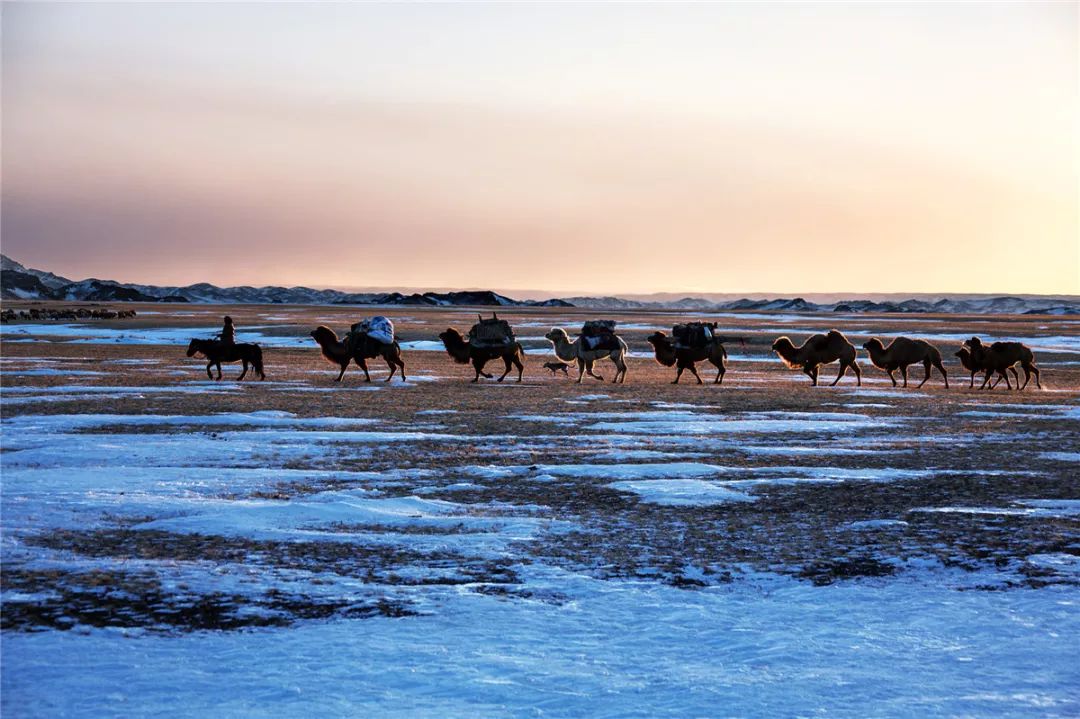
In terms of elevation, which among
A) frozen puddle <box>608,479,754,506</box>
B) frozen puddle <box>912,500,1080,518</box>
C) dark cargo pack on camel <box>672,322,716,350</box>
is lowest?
frozen puddle <box>608,479,754,506</box>

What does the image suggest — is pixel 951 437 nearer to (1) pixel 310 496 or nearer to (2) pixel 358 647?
(1) pixel 310 496

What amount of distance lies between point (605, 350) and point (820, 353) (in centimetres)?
580

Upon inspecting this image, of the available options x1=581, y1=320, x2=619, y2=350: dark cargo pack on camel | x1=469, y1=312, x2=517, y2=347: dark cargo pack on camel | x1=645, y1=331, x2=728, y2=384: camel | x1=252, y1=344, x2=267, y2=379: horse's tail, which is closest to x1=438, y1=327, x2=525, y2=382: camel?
x1=469, y1=312, x2=517, y2=347: dark cargo pack on camel

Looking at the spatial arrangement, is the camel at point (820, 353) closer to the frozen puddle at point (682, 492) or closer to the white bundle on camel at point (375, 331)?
the white bundle on camel at point (375, 331)

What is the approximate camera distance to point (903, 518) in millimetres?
9680

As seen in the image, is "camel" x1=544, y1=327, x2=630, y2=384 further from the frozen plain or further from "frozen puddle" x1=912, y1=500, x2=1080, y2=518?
"frozen puddle" x1=912, y1=500, x2=1080, y2=518

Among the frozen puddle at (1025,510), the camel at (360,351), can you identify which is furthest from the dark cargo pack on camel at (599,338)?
the frozen puddle at (1025,510)

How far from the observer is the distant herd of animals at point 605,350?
25766 millimetres

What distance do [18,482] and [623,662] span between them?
778 cm

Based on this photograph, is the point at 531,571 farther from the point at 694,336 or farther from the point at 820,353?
the point at 820,353

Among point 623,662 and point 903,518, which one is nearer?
point 623,662

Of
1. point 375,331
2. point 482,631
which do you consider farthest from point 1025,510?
point 375,331

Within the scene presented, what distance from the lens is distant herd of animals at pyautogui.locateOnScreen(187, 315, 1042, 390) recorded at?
25.8 metres

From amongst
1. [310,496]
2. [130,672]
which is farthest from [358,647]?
[310,496]
